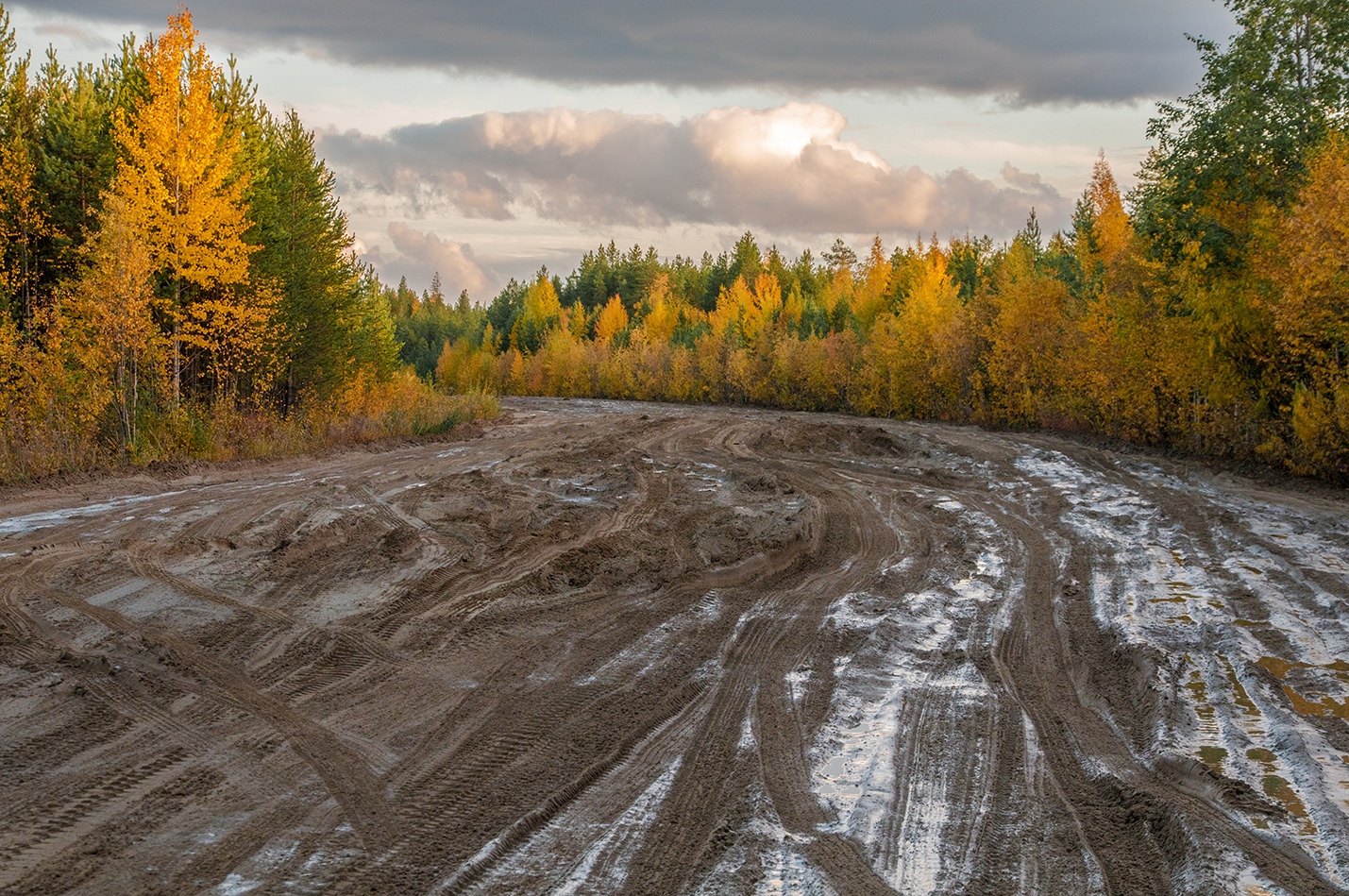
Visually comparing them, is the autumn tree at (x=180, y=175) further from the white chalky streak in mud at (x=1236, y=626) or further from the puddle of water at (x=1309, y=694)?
the puddle of water at (x=1309, y=694)

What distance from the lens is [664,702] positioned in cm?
522

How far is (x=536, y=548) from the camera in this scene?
912cm

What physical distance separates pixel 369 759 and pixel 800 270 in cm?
7951

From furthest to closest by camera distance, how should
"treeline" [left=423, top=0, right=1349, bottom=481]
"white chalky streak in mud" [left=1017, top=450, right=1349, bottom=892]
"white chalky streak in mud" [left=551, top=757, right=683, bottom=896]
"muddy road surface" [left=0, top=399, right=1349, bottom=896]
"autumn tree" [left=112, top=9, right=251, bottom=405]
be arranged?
1. "autumn tree" [left=112, top=9, right=251, bottom=405]
2. "treeline" [left=423, top=0, right=1349, bottom=481]
3. "white chalky streak in mud" [left=1017, top=450, right=1349, bottom=892]
4. "muddy road surface" [left=0, top=399, right=1349, bottom=896]
5. "white chalky streak in mud" [left=551, top=757, right=683, bottom=896]

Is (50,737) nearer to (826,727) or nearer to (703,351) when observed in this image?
(826,727)

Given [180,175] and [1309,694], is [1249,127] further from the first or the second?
[180,175]

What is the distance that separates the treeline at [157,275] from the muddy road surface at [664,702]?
5083 millimetres

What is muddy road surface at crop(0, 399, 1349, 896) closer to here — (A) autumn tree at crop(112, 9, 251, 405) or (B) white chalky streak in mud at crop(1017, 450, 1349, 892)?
(B) white chalky streak in mud at crop(1017, 450, 1349, 892)

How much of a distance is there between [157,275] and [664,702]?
17.8 meters

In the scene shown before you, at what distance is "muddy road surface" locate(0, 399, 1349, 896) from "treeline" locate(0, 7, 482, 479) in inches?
200

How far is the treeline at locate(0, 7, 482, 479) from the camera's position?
15172 millimetres

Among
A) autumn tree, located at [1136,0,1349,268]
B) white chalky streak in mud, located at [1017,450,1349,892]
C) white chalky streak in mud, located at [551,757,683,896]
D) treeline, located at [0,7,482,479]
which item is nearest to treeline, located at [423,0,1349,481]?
autumn tree, located at [1136,0,1349,268]

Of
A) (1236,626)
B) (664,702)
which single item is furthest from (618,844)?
(1236,626)

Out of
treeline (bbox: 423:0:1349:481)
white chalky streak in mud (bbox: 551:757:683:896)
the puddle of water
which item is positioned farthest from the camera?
treeline (bbox: 423:0:1349:481)
